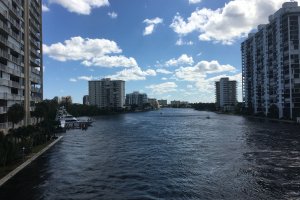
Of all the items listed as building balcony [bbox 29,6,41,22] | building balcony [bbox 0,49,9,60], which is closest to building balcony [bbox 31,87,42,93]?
building balcony [bbox 29,6,41,22]

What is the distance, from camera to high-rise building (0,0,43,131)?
7094 centimetres

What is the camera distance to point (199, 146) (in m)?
72.4

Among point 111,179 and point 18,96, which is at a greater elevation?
point 18,96

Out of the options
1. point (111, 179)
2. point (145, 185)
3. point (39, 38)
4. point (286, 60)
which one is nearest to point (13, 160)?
point (111, 179)

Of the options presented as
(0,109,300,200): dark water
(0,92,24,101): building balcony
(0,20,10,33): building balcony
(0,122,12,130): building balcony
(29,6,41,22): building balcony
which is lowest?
(0,109,300,200): dark water

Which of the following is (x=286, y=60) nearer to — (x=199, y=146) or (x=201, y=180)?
(x=199, y=146)

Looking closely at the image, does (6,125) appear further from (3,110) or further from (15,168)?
(15,168)

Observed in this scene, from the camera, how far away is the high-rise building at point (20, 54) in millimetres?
70938

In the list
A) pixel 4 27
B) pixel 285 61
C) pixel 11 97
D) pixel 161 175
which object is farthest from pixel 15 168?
pixel 285 61

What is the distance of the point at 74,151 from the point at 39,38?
184 ft

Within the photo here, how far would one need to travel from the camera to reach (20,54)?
84.3 metres

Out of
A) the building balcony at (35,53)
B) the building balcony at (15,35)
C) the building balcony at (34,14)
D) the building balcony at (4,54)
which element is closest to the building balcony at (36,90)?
the building balcony at (35,53)

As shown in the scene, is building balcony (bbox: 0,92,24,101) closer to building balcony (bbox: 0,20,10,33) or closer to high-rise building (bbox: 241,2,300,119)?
building balcony (bbox: 0,20,10,33)

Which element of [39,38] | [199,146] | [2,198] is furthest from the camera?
[39,38]
